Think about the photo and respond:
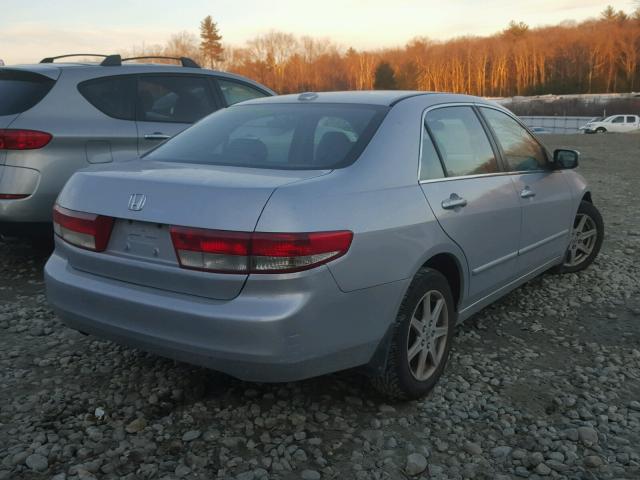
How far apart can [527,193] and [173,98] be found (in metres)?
3.36

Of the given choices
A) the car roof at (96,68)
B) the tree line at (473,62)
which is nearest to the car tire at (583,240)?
the car roof at (96,68)

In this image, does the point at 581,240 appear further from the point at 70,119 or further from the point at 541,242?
the point at 70,119

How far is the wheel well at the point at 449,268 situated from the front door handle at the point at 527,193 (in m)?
0.95

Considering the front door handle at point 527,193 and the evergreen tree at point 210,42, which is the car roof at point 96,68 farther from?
the evergreen tree at point 210,42

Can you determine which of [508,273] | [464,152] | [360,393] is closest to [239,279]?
[360,393]

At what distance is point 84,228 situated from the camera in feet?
9.38

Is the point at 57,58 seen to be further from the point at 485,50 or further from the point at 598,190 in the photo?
the point at 485,50

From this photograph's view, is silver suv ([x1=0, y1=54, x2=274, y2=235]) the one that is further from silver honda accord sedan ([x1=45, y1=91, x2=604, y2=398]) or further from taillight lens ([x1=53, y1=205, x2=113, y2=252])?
taillight lens ([x1=53, y1=205, x2=113, y2=252])

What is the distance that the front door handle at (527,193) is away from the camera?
4.05 metres

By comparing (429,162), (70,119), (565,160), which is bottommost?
(565,160)

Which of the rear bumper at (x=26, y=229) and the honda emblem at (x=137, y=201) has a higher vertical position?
the honda emblem at (x=137, y=201)

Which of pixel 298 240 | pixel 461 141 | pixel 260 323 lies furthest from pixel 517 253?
pixel 260 323

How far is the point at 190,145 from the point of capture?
346 centimetres

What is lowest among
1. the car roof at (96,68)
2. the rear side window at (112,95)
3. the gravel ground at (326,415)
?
the gravel ground at (326,415)
